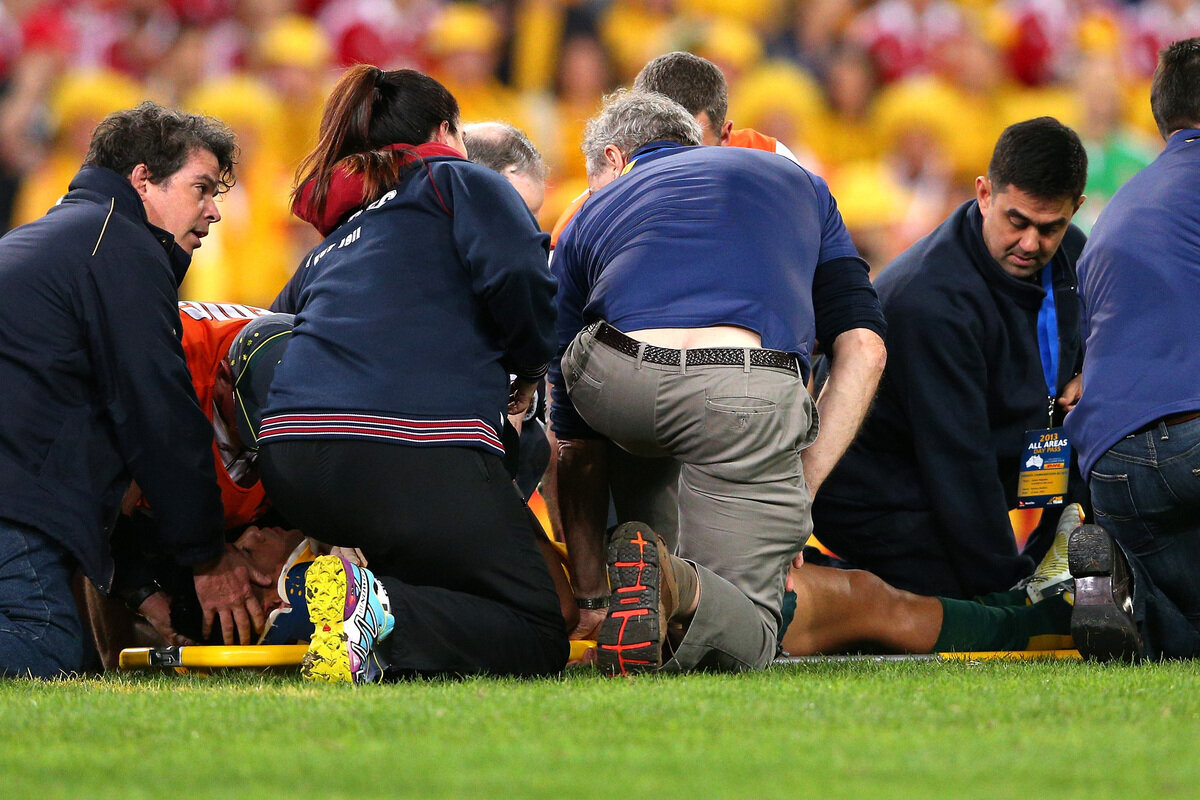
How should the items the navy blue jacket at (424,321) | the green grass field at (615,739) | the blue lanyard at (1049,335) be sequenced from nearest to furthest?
the green grass field at (615,739) < the navy blue jacket at (424,321) < the blue lanyard at (1049,335)

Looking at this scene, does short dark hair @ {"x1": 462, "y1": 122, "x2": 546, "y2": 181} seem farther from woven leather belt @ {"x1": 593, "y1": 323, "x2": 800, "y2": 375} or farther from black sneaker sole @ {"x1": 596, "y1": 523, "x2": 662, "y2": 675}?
black sneaker sole @ {"x1": 596, "y1": 523, "x2": 662, "y2": 675}

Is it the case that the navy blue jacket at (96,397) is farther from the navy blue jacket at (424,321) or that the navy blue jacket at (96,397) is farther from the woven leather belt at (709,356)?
the woven leather belt at (709,356)

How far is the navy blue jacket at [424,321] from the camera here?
3.12 meters

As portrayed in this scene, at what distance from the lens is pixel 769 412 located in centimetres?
325

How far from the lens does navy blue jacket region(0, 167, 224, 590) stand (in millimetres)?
3373

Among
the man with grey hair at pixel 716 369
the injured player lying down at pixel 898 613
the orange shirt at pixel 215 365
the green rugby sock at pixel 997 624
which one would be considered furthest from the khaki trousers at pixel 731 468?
the orange shirt at pixel 215 365

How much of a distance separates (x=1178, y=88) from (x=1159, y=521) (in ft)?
3.79

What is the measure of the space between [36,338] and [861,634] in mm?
2333

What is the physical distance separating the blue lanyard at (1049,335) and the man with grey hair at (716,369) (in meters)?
1.02

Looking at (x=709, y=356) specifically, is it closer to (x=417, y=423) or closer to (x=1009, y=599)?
(x=417, y=423)

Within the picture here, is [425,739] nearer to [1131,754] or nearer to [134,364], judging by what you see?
[1131,754]

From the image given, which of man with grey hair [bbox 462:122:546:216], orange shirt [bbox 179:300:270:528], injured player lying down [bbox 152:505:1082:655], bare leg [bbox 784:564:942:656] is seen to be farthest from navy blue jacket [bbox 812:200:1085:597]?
orange shirt [bbox 179:300:270:528]

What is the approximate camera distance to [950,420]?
424 cm

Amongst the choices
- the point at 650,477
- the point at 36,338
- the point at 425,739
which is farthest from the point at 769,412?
the point at 36,338
